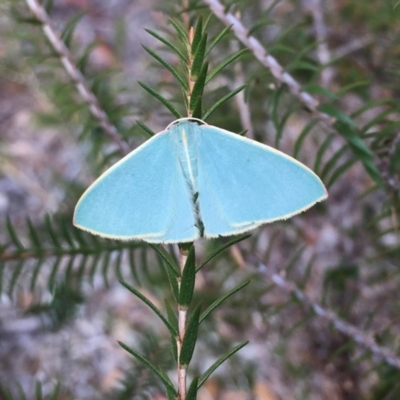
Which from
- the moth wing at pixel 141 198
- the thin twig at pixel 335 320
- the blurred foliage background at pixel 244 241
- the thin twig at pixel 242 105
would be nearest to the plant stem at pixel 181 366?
the moth wing at pixel 141 198

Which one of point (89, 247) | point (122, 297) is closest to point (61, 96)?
point (89, 247)

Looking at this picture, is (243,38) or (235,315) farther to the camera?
(235,315)

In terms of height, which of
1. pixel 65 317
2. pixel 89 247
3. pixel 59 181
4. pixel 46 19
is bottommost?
pixel 65 317

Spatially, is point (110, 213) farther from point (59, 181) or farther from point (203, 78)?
point (59, 181)

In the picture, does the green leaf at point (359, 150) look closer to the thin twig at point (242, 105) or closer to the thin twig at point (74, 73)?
the thin twig at point (242, 105)

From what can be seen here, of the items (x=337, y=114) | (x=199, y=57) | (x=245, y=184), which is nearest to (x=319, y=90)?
(x=337, y=114)

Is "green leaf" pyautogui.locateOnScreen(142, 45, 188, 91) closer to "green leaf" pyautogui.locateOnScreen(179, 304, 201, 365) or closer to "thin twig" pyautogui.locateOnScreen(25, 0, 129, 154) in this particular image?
"green leaf" pyautogui.locateOnScreen(179, 304, 201, 365)

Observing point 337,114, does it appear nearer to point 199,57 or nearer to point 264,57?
point 264,57
